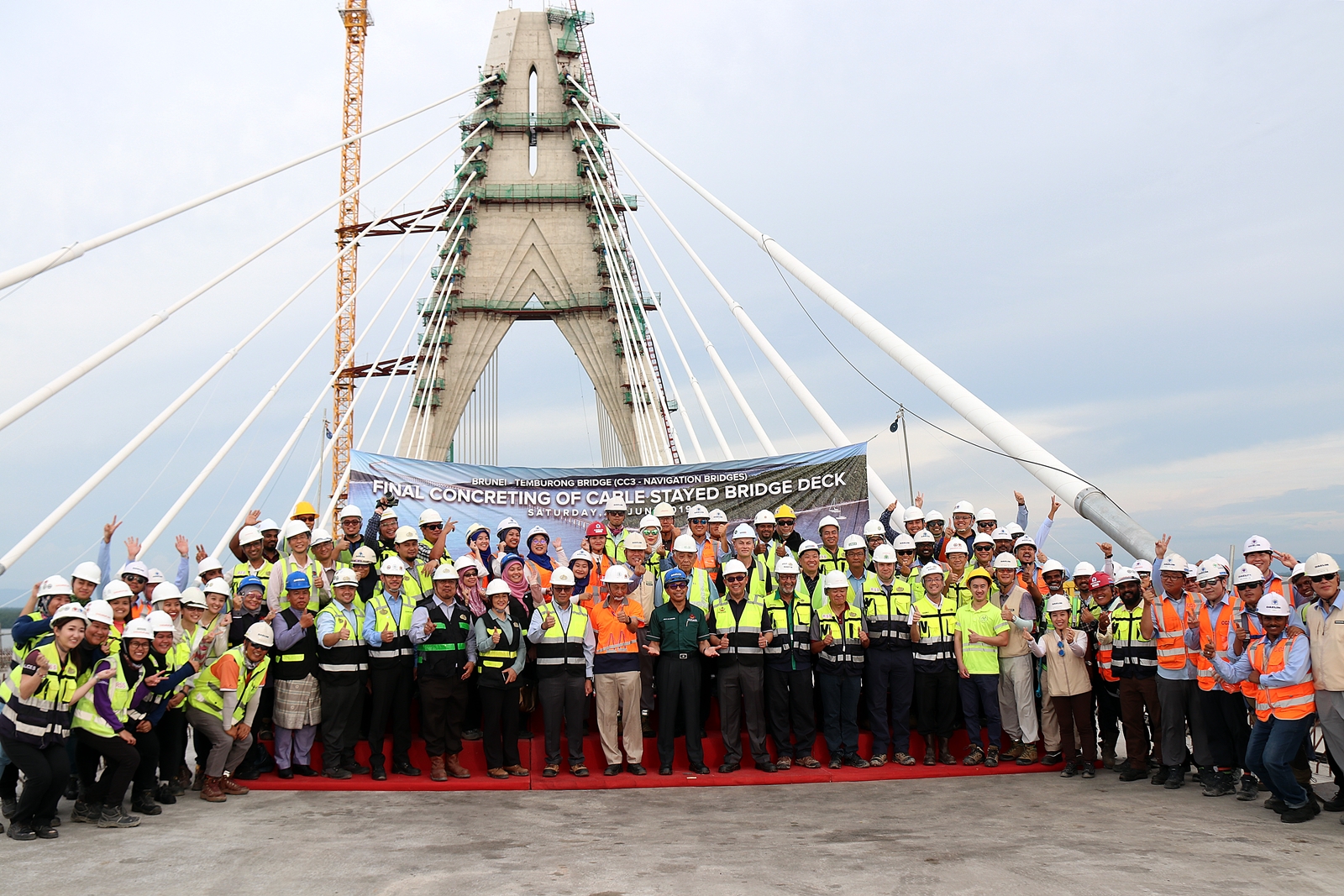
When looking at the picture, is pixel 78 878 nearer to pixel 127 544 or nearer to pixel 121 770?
pixel 121 770

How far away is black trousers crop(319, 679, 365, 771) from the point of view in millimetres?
7773

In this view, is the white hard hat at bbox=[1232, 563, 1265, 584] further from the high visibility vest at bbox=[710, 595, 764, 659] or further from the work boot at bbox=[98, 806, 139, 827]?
the work boot at bbox=[98, 806, 139, 827]

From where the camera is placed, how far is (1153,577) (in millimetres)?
7586

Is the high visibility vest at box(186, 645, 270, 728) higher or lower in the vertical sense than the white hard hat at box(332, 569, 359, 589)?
lower

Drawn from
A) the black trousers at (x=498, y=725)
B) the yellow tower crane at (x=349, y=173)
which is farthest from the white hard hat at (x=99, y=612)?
the yellow tower crane at (x=349, y=173)

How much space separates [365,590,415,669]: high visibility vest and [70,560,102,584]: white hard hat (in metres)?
1.92

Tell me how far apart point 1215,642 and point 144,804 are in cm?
763

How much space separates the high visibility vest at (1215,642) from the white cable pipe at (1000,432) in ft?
2.65

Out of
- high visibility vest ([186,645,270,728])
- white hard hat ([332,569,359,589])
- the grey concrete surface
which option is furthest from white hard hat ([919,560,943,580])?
high visibility vest ([186,645,270,728])

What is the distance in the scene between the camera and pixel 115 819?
639cm

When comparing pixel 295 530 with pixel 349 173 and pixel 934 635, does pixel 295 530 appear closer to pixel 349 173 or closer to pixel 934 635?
pixel 934 635

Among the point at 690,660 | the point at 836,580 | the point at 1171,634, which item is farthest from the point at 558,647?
the point at 1171,634

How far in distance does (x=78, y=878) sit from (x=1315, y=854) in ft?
22.2

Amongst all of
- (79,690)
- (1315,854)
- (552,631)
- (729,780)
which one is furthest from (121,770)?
(1315,854)
